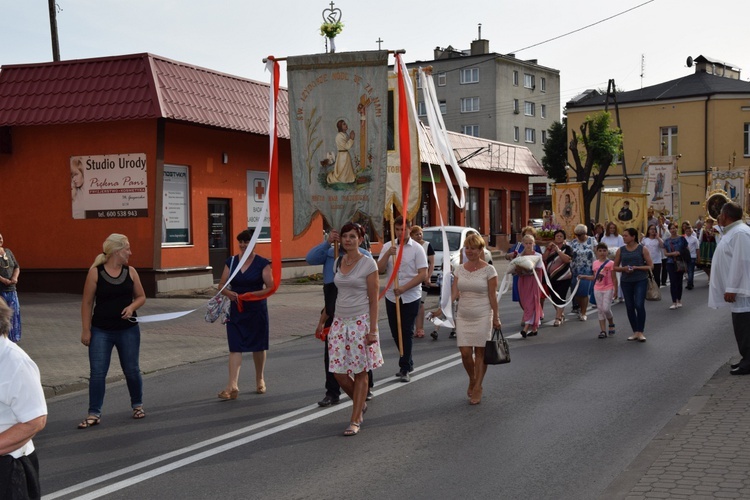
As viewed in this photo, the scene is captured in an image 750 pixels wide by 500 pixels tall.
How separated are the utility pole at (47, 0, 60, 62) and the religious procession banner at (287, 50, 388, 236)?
1634 cm

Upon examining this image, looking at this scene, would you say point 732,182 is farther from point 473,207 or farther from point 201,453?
point 201,453

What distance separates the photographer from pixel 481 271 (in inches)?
352

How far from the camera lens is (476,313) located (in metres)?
8.84

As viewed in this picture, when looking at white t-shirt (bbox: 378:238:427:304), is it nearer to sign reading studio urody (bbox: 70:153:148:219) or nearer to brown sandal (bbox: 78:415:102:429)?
brown sandal (bbox: 78:415:102:429)

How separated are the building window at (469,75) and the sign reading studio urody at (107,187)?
184 ft

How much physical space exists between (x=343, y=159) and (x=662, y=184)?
24622 mm

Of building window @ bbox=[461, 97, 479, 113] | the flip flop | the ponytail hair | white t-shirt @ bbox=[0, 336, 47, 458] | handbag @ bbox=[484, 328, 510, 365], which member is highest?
building window @ bbox=[461, 97, 479, 113]

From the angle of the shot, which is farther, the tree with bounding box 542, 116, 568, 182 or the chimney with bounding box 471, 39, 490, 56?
the chimney with bounding box 471, 39, 490, 56

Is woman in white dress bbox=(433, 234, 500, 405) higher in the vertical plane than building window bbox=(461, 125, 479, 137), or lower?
lower

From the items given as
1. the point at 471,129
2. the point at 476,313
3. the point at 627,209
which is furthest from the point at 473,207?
the point at 471,129

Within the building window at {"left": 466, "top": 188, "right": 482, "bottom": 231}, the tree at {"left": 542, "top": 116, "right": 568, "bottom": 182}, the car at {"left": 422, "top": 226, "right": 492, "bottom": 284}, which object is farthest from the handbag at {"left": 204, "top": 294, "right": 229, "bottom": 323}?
the tree at {"left": 542, "top": 116, "right": 568, "bottom": 182}

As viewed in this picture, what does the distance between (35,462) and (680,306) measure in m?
15.9

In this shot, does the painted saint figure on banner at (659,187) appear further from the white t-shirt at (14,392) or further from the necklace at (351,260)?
the white t-shirt at (14,392)

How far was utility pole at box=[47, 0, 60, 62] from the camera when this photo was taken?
918 inches
